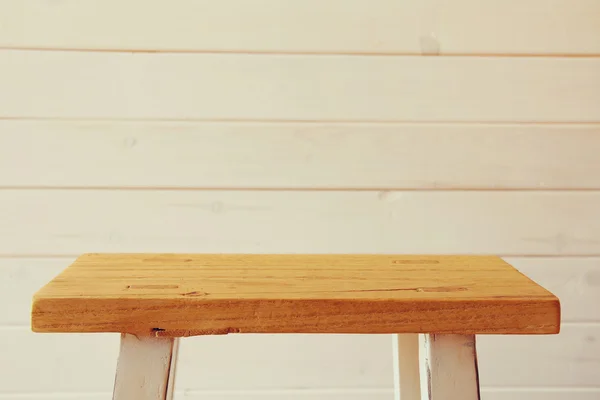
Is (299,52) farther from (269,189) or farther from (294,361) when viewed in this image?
(294,361)

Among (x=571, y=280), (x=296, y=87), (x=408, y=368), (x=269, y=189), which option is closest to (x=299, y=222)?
(x=269, y=189)

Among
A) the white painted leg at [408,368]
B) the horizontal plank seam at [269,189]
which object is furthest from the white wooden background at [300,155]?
the white painted leg at [408,368]

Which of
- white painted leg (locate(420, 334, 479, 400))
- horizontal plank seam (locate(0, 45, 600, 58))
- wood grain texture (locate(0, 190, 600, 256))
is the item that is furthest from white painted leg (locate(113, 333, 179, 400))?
horizontal plank seam (locate(0, 45, 600, 58))

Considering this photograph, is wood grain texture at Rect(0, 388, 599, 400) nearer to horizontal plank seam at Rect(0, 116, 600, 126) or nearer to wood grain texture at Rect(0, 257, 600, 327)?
wood grain texture at Rect(0, 257, 600, 327)

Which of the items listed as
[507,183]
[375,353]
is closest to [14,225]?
[375,353]

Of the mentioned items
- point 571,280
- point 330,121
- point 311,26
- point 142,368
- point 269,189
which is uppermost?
point 311,26

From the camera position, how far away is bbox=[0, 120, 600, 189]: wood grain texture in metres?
0.79

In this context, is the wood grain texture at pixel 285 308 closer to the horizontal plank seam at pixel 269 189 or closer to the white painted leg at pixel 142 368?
the white painted leg at pixel 142 368

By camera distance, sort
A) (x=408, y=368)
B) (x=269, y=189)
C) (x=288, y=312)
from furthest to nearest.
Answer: (x=269, y=189) < (x=408, y=368) < (x=288, y=312)

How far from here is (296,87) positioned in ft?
2.64

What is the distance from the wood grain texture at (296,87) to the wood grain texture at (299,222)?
121mm

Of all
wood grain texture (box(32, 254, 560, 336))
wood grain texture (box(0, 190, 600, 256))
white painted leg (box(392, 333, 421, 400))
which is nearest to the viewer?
wood grain texture (box(32, 254, 560, 336))

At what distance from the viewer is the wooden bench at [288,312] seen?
35cm

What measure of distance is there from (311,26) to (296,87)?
0.10 meters
